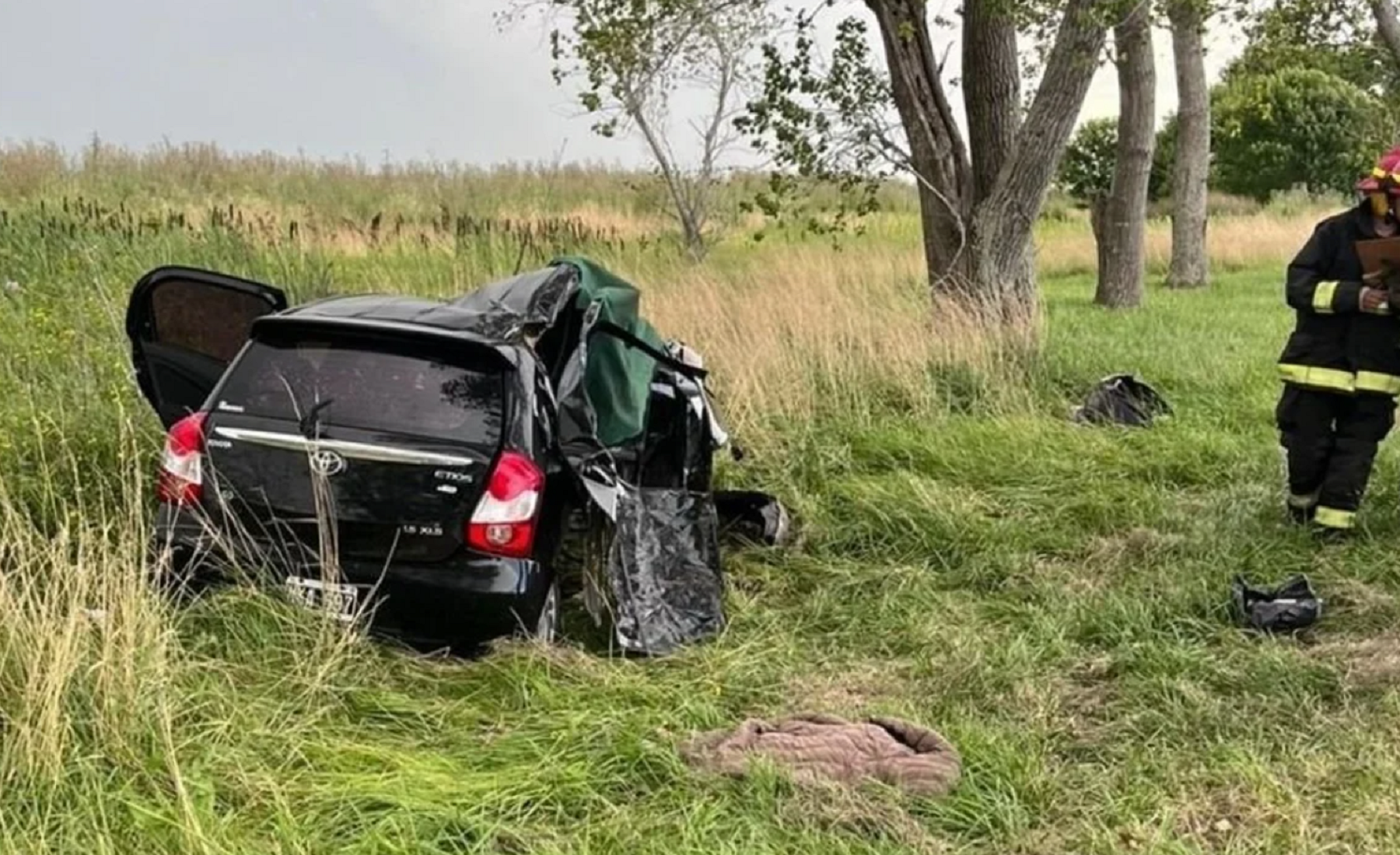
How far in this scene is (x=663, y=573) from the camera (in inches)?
201

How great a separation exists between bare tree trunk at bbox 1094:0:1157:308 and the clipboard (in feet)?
30.7

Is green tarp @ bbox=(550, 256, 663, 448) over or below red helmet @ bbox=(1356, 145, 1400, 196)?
below

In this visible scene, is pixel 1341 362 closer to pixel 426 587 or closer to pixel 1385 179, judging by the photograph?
pixel 1385 179

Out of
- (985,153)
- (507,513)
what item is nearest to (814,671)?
(507,513)

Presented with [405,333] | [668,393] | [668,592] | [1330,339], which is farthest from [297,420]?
[1330,339]

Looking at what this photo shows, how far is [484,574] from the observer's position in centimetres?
444

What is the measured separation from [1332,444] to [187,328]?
537 cm

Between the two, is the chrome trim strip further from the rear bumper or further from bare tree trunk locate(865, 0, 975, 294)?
bare tree trunk locate(865, 0, 975, 294)

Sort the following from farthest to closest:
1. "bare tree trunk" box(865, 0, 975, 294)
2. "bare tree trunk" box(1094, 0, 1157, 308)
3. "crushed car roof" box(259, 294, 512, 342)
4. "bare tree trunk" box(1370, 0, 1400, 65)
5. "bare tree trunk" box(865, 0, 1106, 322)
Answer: "bare tree trunk" box(1094, 0, 1157, 308) < "bare tree trunk" box(1370, 0, 1400, 65) < "bare tree trunk" box(865, 0, 975, 294) < "bare tree trunk" box(865, 0, 1106, 322) < "crushed car roof" box(259, 294, 512, 342)

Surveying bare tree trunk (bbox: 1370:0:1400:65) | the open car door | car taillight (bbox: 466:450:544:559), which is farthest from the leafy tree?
car taillight (bbox: 466:450:544:559)

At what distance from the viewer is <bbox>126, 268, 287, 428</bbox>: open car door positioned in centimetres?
563

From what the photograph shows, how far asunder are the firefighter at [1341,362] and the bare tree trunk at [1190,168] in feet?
36.7

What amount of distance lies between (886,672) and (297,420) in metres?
2.34

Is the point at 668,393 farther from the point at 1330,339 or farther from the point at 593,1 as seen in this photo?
the point at 593,1
